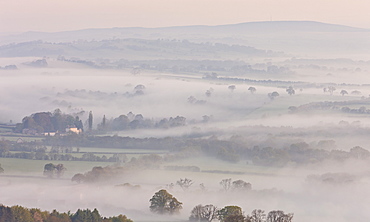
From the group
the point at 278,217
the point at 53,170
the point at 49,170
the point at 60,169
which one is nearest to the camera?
the point at 278,217

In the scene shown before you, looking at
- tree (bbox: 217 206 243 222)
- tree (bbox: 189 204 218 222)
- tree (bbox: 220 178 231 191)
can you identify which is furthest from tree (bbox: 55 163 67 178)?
tree (bbox: 217 206 243 222)

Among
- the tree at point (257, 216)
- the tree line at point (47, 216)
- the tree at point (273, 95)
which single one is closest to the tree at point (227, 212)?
the tree at point (257, 216)

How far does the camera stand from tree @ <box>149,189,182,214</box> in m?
47.2

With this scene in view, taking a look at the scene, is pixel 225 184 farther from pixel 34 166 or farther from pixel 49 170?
pixel 34 166

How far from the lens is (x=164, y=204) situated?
4753 cm

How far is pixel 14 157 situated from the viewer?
69875mm

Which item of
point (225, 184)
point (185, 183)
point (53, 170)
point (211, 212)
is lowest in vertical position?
point (211, 212)

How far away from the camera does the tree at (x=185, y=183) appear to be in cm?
5586

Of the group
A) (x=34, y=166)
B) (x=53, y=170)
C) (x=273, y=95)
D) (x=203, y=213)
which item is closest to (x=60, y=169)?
(x=53, y=170)

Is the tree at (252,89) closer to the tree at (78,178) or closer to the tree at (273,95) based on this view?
the tree at (273,95)

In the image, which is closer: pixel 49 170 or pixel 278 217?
pixel 278 217

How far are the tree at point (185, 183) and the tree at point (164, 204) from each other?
272 inches

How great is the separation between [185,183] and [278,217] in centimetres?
1388

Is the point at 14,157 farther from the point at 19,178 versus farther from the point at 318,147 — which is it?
the point at 318,147
